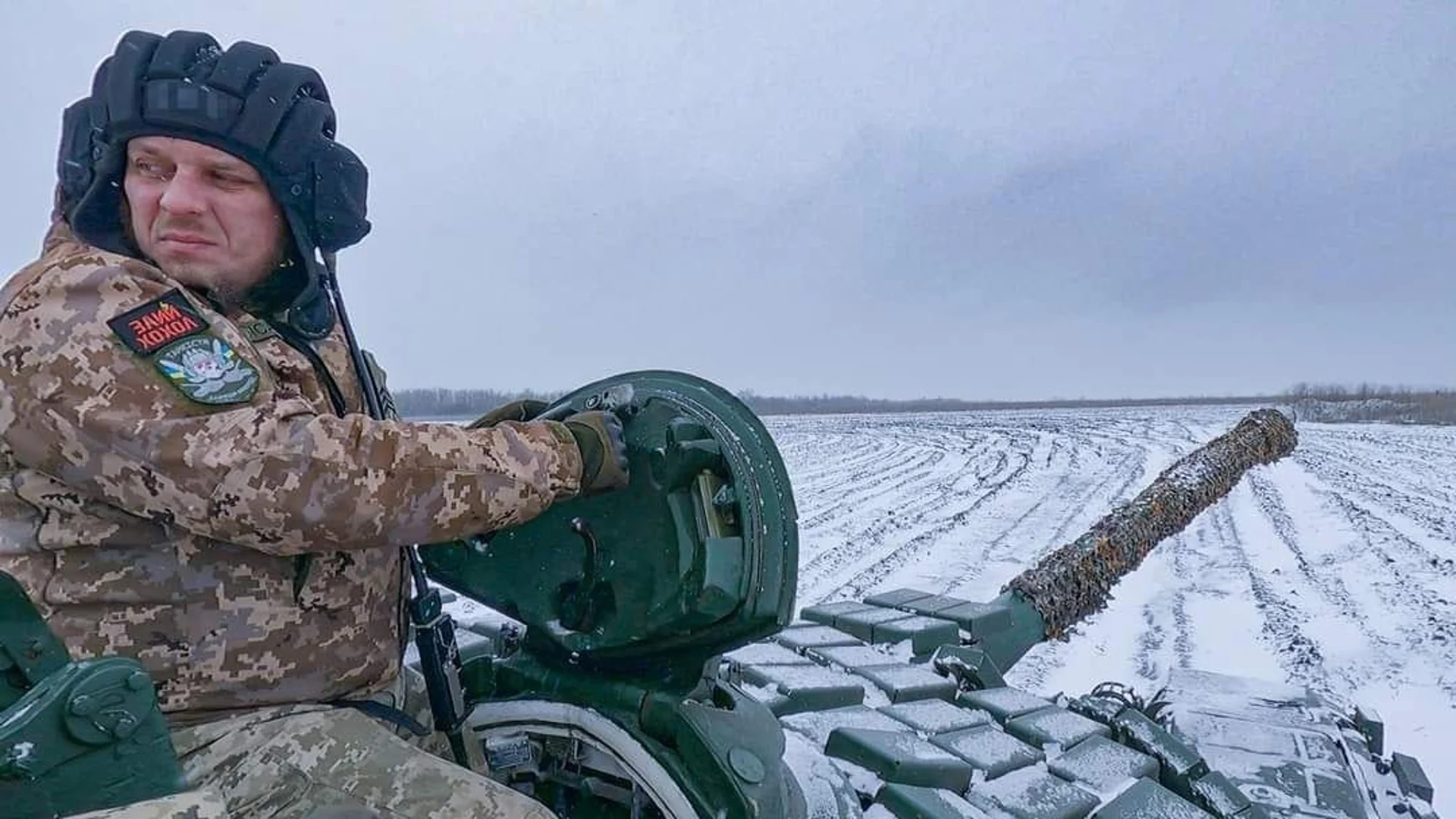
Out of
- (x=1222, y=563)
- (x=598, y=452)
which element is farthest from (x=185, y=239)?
(x=1222, y=563)

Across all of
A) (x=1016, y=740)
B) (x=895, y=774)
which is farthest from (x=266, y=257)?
(x=1016, y=740)

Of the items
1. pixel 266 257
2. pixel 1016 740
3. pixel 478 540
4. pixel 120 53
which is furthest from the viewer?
pixel 1016 740

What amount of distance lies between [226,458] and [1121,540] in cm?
975

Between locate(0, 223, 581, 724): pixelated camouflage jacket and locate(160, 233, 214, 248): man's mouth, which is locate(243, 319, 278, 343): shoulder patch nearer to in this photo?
locate(0, 223, 581, 724): pixelated camouflage jacket

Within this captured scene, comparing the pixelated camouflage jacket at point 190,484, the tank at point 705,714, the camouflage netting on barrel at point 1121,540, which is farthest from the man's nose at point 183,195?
the camouflage netting on barrel at point 1121,540

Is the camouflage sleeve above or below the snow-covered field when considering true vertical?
above

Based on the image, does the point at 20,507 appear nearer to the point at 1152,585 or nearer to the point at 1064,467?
the point at 1152,585

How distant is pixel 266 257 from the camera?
204 cm

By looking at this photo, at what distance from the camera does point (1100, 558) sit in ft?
29.8

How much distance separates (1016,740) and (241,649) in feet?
7.90

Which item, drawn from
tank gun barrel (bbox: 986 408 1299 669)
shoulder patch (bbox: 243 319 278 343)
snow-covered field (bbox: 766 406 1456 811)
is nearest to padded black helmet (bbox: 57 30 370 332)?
shoulder patch (bbox: 243 319 278 343)

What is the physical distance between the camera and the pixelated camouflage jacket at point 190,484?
1.55m

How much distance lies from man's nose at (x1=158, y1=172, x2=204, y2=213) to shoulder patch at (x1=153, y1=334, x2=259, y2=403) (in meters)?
0.37

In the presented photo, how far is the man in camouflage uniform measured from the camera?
156cm
